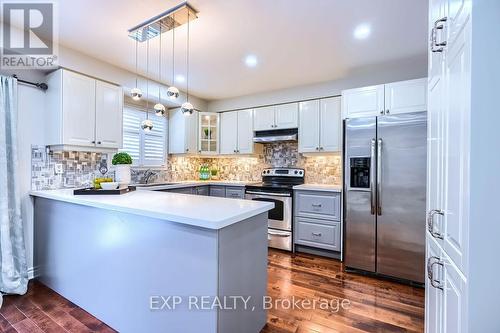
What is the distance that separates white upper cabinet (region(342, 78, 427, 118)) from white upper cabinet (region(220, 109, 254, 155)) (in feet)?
5.63

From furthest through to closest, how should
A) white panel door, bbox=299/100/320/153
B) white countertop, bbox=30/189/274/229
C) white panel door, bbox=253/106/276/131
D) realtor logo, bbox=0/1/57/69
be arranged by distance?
1. white panel door, bbox=253/106/276/131
2. white panel door, bbox=299/100/320/153
3. realtor logo, bbox=0/1/57/69
4. white countertop, bbox=30/189/274/229

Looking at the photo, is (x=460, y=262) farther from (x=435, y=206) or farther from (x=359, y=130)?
(x=359, y=130)

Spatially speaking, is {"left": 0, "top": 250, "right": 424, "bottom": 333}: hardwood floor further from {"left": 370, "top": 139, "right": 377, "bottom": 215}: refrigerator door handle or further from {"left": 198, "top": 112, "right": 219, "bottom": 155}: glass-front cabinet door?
{"left": 198, "top": 112, "right": 219, "bottom": 155}: glass-front cabinet door

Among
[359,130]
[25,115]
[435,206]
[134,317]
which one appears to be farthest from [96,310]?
[359,130]

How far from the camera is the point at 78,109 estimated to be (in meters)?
2.68

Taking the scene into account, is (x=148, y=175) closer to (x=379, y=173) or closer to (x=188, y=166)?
(x=188, y=166)

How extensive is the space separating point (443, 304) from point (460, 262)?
32cm

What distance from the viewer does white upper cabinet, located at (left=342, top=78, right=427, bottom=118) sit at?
260 centimetres

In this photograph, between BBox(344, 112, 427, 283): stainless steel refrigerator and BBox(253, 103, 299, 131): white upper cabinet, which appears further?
BBox(253, 103, 299, 131): white upper cabinet

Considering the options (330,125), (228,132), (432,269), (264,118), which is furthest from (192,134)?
(432,269)

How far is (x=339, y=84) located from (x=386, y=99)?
954mm

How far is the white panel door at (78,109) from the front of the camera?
8.44 ft

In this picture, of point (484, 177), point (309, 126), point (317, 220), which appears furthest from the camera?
point (309, 126)

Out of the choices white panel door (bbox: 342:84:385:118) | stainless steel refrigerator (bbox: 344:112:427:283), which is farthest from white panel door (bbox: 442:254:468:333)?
white panel door (bbox: 342:84:385:118)
